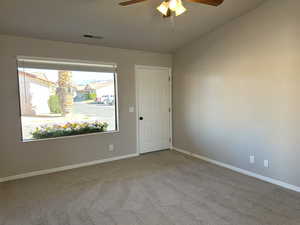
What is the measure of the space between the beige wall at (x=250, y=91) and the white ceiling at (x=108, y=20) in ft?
1.21

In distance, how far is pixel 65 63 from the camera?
3740 millimetres

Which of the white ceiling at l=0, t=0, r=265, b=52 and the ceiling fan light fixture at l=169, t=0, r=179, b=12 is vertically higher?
the white ceiling at l=0, t=0, r=265, b=52

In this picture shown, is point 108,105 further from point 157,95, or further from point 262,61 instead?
point 262,61

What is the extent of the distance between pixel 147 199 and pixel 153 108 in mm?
2533

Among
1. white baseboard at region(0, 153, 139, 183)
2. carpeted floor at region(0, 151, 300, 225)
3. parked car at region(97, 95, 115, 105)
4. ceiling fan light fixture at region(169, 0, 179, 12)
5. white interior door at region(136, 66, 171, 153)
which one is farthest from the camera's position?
white interior door at region(136, 66, 171, 153)

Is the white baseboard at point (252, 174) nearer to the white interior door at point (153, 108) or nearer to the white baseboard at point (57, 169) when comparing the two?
the white interior door at point (153, 108)

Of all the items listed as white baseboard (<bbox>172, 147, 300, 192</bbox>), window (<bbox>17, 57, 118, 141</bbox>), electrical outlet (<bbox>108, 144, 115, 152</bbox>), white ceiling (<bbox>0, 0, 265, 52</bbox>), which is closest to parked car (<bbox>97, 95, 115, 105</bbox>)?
window (<bbox>17, 57, 118, 141</bbox>)

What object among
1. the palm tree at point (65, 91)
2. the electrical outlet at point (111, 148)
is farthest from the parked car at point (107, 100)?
the electrical outlet at point (111, 148)

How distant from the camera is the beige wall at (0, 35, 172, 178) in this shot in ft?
10.7

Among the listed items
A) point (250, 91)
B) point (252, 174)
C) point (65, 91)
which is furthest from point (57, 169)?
point (250, 91)

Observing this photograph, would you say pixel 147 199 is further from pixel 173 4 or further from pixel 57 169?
pixel 173 4

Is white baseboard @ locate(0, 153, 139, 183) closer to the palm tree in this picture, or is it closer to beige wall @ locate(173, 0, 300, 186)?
the palm tree

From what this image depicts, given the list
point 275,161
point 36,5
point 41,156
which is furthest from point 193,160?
point 36,5

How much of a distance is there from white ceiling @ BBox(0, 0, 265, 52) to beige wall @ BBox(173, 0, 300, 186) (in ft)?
1.21
